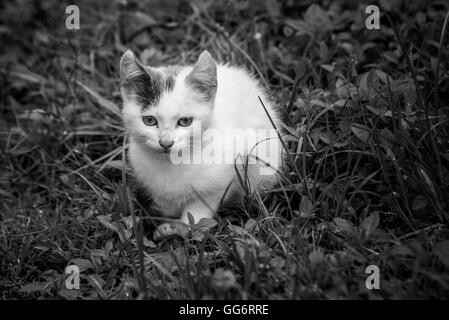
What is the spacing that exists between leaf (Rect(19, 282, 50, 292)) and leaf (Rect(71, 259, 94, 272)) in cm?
14

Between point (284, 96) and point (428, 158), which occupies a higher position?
point (284, 96)

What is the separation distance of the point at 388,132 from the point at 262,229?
2.49ft

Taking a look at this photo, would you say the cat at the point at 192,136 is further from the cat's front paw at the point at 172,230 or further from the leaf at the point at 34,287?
the leaf at the point at 34,287

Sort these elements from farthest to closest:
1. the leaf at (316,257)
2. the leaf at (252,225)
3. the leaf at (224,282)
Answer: the leaf at (252,225) → the leaf at (316,257) → the leaf at (224,282)

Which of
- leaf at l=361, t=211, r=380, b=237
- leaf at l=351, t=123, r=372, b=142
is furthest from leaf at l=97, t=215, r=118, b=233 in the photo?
leaf at l=351, t=123, r=372, b=142

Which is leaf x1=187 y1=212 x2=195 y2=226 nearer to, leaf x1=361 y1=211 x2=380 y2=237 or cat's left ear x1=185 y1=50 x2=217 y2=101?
cat's left ear x1=185 y1=50 x2=217 y2=101

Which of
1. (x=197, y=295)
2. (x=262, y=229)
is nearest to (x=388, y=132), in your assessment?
(x=262, y=229)

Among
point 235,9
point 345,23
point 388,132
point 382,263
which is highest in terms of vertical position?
point 235,9

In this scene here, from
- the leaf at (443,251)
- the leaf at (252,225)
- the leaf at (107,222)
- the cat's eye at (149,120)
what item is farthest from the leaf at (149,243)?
the leaf at (443,251)

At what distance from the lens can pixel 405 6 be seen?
9.86ft

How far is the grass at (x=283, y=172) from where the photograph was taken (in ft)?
5.88

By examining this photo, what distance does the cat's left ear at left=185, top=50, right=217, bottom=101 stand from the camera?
79.1 inches

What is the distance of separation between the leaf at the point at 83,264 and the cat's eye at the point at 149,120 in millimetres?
684

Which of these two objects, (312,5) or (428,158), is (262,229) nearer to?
(428,158)
